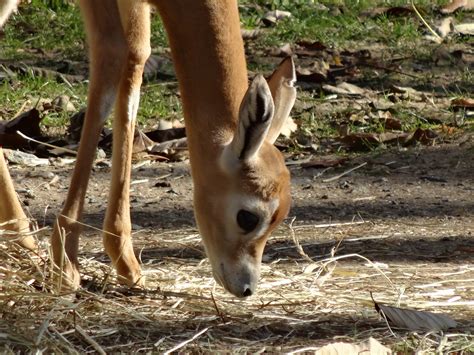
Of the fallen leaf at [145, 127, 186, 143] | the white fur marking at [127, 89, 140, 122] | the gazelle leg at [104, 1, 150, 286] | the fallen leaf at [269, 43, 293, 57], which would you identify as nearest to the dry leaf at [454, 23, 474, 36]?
the fallen leaf at [269, 43, 293, 57]

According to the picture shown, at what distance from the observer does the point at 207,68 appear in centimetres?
531

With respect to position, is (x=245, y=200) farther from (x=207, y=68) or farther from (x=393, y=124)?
(x=393, y=124)

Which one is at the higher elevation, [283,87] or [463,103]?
[283,87]

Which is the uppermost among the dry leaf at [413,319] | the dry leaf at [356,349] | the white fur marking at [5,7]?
the white fur marking at [5,7]

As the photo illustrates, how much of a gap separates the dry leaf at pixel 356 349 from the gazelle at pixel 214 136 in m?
0.76

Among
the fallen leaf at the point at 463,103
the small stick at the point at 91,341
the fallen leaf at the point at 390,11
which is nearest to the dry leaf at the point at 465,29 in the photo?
the fallen leaf at the point at 390,11

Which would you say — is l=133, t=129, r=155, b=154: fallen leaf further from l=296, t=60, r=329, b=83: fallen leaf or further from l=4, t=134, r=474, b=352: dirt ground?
l=296, t=60, r=329, b=83: fallen leaf

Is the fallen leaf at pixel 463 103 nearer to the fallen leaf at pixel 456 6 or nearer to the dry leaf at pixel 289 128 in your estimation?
the dry leaf at pixel 289 128

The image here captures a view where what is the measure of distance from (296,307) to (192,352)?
823 mm

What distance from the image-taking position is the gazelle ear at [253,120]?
4695 millimetres

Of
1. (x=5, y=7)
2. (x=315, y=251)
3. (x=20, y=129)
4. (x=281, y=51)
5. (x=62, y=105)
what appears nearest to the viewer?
(x=5, y=7)

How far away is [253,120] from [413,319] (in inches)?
40.5

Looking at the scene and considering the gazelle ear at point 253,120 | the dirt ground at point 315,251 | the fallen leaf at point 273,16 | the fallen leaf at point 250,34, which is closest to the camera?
the gazelle ear at point 253,120

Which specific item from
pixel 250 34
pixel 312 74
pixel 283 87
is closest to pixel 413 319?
pixel 283 87
